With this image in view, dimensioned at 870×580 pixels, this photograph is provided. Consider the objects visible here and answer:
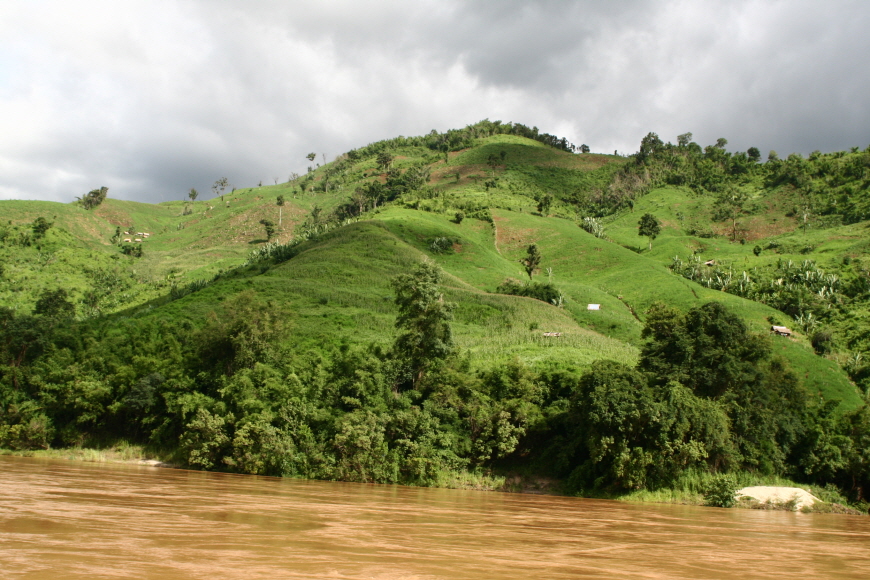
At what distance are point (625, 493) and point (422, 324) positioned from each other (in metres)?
18.6

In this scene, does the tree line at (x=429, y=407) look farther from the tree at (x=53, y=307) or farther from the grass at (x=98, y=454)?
the tree at (x=53, y=307)

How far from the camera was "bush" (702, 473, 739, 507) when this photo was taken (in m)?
34.0

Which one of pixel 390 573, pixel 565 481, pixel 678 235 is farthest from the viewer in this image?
pixel 678 235

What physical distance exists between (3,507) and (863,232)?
138937 mm

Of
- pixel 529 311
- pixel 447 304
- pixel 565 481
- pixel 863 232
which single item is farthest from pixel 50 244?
A: pixel 863 232

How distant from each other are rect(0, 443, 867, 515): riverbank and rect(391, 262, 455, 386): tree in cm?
918

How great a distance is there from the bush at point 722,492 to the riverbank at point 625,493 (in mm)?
485

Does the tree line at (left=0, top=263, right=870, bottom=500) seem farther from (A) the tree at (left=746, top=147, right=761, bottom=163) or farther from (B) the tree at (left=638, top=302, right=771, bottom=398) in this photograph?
(A) the tree at (left=746, top=147, right=761, bottom=163)

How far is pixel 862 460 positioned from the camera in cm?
3931

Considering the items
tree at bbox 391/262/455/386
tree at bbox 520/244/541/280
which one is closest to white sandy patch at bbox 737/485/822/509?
tree at bbox 391/262/455/386

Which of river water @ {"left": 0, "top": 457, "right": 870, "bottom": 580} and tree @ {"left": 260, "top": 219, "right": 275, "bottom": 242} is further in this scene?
tree @ {"left": 260, "top": 219, "right": 275, "bottom": 242}

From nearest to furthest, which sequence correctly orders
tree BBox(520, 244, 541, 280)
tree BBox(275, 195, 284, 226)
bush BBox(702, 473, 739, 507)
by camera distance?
1. bush BBox(702, 473, 739, 507)
2. tree BBox(520, 244, 541, 280)
3. tree BBox(275, 195, 284, 226)

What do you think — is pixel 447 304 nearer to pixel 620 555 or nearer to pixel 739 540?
pixel 739 540

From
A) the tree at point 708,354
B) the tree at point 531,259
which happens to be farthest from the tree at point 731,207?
the tree at point 708,354
